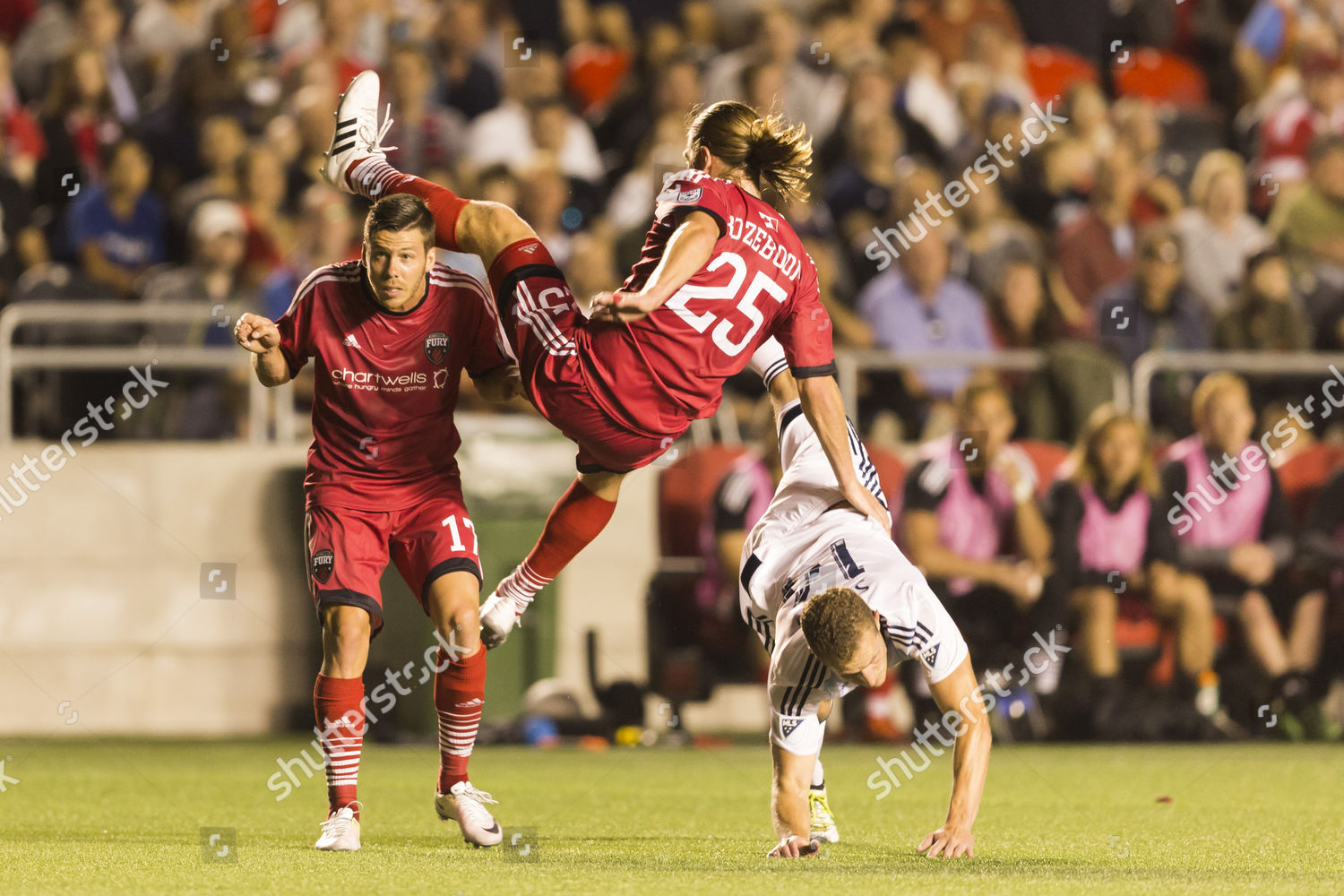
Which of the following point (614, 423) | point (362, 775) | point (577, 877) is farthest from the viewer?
point (362, 775)

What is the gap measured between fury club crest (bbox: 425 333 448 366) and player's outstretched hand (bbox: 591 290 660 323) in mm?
891

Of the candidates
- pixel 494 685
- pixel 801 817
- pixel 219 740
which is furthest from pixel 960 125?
pixel 801 817

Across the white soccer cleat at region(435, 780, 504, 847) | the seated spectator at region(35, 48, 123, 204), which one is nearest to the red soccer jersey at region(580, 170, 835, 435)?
the white soccer cleat at region(435, 780, 504, 847)

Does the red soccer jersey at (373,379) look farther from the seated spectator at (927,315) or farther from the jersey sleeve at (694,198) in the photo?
the seated spectator at (927,315)

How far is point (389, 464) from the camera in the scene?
6.75 metres

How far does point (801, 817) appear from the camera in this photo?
243 inches

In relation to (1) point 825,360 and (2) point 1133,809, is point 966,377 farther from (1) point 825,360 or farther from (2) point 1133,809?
(1) point 825,360

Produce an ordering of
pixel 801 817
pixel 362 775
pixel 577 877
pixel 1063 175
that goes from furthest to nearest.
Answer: pixel 1063 175
pixel 362 775
pixel 801 817
pixel 577 877

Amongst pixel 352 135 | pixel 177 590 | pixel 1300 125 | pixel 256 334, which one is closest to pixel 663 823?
pixel 256 334

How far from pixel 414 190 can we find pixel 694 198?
3.83ft

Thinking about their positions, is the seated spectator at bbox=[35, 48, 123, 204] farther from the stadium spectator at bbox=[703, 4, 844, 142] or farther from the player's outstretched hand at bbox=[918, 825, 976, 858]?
the player's outstretched hand at bbox=[918, 825, 976, 858]

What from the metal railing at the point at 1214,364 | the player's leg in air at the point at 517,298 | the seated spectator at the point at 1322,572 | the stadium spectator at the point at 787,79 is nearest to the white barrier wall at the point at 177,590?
the metal railing at the point at 1214,364

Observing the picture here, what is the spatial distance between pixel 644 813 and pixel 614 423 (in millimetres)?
2042

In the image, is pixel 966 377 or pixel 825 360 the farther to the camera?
pixel 966 377
